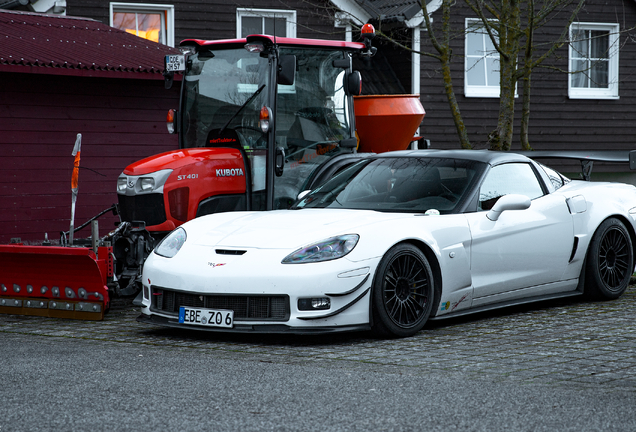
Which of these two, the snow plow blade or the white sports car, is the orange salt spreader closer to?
the white sports car

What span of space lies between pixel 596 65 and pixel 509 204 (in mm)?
15868

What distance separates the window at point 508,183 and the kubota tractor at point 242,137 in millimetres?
1818

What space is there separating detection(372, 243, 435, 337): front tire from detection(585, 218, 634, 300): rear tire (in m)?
2.16

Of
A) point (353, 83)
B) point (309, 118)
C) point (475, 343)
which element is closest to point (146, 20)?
point (309, 118)

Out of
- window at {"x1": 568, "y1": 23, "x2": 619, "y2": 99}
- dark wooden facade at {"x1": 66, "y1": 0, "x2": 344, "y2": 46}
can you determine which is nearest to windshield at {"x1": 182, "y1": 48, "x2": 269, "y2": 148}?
dark wooden facade at {"x1": 66, "y1": 0, "x2": 344, "y2": 46}

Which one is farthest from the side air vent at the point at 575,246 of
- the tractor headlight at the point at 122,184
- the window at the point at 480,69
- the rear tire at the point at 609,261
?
the window at the point at 480,69

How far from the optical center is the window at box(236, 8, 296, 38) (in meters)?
18.4

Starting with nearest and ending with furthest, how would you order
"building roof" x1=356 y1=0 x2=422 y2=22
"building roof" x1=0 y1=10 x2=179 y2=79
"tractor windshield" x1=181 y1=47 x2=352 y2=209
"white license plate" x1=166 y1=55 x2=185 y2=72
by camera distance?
"tractor windshield" x1=181 y1=47 x2=352 y2=209 < "white license plate" x1=166 y1=55 x2=185 y2=72 < "building roof" x1=0 y1=10 x2=179 y2=79 < "building roof" x1=356 y1=0 x2=422 y2=22

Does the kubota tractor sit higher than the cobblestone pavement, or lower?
higher

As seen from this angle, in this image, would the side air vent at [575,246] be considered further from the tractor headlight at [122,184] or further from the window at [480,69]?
the window at [480,69]

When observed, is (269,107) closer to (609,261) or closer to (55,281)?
(55,281)

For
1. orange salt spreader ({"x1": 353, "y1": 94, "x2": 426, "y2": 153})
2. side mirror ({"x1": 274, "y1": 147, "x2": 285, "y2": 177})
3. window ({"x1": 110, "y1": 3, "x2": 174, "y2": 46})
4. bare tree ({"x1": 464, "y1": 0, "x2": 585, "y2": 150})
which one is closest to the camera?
side mirror ({"x1": 274, "y1": 147, "x2": 285, "y2": 177})

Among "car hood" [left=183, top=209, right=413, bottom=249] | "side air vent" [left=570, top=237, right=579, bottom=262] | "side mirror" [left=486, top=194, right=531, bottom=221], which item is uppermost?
"side mirror" [left=486, top=194, right=531, bottom=221]

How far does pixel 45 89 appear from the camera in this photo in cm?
1283
